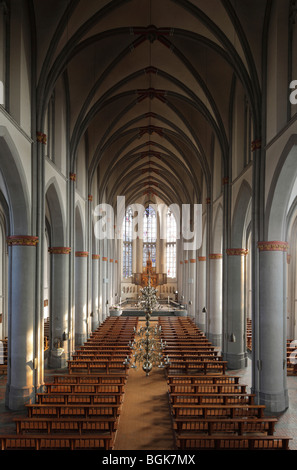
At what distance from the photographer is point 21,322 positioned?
50.0 feet

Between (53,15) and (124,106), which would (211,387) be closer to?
(53,15)

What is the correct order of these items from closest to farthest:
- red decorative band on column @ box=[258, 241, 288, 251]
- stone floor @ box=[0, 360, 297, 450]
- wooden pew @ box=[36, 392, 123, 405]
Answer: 1. stone floor @ box=[0, 360, 297, 450]
2. wooden pew @ box=[36, 392, 123, 405]
3. red decorative band on column @ box=[258, 241, 288, 251]

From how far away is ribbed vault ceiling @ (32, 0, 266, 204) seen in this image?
52.0 feet

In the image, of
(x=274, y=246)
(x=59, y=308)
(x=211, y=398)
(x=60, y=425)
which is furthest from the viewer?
(x=59, y=308)

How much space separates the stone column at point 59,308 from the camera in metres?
21.1

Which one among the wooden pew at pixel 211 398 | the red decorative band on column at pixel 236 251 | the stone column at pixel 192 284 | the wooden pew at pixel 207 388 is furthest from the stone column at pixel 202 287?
the wooden pew at pixel 211 398

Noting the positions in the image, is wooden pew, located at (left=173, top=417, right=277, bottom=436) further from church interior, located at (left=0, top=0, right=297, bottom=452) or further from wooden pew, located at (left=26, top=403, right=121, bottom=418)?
wooden pew, located at (left=26, top=403, right=121, bottom=418)

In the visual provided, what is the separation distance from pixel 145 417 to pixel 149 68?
760 inches

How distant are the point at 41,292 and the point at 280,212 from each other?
34.1 ft

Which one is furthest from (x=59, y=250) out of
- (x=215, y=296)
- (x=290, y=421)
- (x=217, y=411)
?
(x=290, y=421)

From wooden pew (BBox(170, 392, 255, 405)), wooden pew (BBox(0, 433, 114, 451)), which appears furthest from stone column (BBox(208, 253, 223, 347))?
wooden pew (BBox(0, 433, 114, 451))

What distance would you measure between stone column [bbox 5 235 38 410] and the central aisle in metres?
4.13

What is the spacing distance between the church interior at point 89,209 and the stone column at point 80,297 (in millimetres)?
76

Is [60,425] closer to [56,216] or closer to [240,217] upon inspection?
[56,216]
